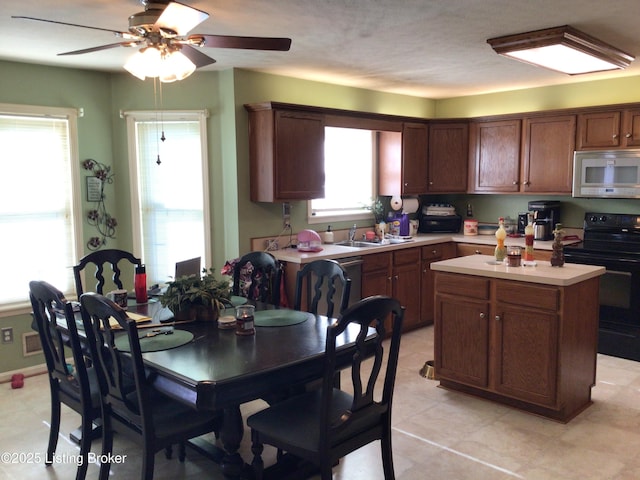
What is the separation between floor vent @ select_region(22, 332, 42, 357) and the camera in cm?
428

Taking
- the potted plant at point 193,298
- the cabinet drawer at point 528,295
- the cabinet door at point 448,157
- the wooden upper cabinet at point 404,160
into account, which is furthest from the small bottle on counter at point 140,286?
the cabinet door at point 448,157

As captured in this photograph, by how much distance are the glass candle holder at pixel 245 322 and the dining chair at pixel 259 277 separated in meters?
0.80

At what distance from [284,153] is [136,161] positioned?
1.29 metres

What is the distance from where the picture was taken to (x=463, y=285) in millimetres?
3650

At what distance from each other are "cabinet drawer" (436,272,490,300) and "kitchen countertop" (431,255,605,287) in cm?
4

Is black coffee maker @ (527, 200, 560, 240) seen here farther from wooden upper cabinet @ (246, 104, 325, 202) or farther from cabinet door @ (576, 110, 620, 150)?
wooden upper cabinet @ (246, 104, 325, 202)

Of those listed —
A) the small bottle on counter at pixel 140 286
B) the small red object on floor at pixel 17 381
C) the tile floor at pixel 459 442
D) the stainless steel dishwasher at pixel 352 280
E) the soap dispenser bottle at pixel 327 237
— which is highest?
the soap dispenser bottle at pixel 327 237

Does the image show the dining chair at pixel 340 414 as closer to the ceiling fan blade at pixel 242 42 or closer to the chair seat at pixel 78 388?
the chair seat at pixel 78 388

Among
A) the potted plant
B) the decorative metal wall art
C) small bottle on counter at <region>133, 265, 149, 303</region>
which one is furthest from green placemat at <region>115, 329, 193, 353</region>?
the decorative metal wall art

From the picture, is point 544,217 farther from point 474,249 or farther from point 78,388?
point 78,388

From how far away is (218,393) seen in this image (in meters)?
2.03

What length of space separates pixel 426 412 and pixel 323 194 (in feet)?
6.88

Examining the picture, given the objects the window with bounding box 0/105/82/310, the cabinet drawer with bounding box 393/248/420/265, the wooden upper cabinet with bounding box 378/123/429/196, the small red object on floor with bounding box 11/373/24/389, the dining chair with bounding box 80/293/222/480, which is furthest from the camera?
the wooden upper cabinet with bounding box 378/123/429/196

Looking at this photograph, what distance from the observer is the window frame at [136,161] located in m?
4.61
